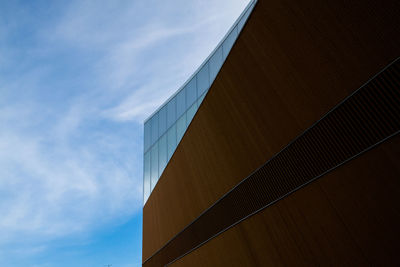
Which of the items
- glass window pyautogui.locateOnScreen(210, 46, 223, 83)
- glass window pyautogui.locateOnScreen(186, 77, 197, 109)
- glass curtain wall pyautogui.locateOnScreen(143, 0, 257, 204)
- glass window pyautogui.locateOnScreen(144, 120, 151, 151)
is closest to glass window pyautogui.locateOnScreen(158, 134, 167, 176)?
glass curtain wall pyautogui.locateOnScreen(143, 0, 257, 204)

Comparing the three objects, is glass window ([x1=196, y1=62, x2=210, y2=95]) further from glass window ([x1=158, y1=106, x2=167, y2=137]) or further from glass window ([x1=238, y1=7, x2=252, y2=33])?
glass window ([x1=158, y1=106, x2=167, y2=137])

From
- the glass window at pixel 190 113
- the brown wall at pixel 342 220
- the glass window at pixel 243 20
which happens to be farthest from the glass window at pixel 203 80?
the brown wall at pixel 342 220

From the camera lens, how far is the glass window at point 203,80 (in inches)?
407

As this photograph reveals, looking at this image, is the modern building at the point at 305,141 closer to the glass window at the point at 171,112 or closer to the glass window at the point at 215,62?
the glass window at the point at 215,62

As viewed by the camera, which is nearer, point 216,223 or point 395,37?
point 395,37

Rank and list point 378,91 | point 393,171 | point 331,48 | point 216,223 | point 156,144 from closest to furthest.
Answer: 1. point 393,171
2. point 378,91
3. point 331,48
4. point 216,223
5. point 156,144

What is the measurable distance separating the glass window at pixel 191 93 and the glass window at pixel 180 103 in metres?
0.28

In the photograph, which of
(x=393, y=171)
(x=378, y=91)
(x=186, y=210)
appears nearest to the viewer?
(x=393, y=171)

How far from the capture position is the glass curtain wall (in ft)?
31.8

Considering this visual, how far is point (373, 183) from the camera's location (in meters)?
3.14

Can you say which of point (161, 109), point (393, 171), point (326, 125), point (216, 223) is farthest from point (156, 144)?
point (393, 171)

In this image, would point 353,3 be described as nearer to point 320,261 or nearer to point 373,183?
point 373,183

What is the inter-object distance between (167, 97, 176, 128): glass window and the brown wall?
819 centimetres

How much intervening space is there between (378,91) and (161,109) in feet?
39.1
